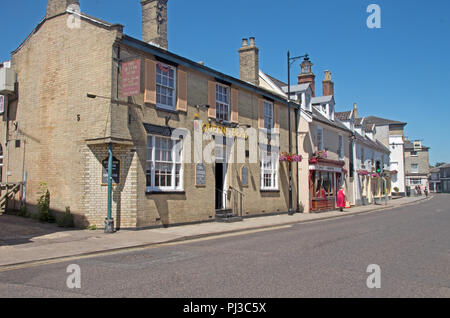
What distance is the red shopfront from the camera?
25500 mm

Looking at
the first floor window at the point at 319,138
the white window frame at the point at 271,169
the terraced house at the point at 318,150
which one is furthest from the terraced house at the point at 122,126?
the first floor window at the point at 319,138

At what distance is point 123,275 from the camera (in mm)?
7078

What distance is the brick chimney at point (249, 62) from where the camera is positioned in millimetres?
23438

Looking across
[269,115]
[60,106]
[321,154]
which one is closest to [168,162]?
[60,106]

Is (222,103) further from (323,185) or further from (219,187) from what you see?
(323,185)

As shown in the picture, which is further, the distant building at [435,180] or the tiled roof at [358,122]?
the distant building at [435,180]

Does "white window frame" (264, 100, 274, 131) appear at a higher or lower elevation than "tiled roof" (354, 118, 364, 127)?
lower

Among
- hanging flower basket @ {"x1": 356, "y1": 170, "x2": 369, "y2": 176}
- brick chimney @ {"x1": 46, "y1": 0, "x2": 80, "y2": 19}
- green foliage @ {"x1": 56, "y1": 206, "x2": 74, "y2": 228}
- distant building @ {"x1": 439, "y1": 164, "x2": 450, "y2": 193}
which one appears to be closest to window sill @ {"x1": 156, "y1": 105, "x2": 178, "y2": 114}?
green foliage @ {"x1": 56, "y1": 206, "x2": 74, "y2": 228}

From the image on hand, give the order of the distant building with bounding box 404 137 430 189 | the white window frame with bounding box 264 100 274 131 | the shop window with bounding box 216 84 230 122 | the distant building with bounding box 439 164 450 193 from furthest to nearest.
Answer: the distant building with bounding box 439 164 450 193
the distant building with bounding box 404 137 430 189
the white window frame with bounding box 264 100 274 131
the shop window with bounding box 216 84 230 122

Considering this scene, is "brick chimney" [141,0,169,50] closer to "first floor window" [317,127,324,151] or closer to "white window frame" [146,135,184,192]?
"white window frame" [146,135,184,192]

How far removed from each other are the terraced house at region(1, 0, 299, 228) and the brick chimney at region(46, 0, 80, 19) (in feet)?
0.25

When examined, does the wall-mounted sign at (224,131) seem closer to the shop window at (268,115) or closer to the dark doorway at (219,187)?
the dark doorway at (219,187)

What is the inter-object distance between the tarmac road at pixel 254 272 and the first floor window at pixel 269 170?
1029 cm
